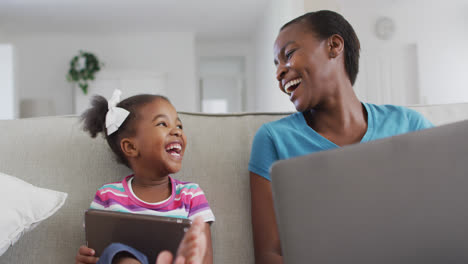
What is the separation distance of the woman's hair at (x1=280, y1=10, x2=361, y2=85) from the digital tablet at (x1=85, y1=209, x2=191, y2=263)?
0.60m

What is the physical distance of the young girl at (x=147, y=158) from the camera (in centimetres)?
90

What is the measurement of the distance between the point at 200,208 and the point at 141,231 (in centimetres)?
25

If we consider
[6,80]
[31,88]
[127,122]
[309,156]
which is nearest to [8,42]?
[31,88]

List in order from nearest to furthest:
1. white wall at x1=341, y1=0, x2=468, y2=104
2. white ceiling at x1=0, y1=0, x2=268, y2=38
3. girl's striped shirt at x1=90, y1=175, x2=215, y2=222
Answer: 1. girl's striped shirt at x1=90, y1=175, x2=215, y2=222
2. white wall at x1=341, y1=0, x2=468, y2=104
3. white ceiling at x1=0, y1=0, x2=268, y2=38

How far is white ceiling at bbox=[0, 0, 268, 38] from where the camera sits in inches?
197

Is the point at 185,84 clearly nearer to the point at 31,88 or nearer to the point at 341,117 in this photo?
the point at 31,88

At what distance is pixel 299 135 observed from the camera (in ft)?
3.05

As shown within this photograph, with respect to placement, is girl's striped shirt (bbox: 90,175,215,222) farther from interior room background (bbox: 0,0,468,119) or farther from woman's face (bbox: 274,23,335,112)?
interior room background (bbox: 0,0,468,119)

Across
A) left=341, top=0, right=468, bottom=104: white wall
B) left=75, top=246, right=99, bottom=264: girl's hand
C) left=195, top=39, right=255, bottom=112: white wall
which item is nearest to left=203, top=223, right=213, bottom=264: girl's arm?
left=75, top=246, right=99, bottom=264: girl's hand

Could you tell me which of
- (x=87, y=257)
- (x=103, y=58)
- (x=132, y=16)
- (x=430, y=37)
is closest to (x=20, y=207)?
(x=87, y=257)

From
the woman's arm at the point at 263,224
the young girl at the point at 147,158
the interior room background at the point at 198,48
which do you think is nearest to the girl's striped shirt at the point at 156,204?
the young girl at the point at 147,158

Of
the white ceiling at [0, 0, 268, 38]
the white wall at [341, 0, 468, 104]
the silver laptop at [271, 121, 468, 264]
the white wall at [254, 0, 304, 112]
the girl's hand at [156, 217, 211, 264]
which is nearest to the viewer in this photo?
the silver laptop at [271, 121, 468, 264]

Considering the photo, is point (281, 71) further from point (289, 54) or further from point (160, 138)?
point (160, 138)

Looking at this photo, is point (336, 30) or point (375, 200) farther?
point (336, 30)
